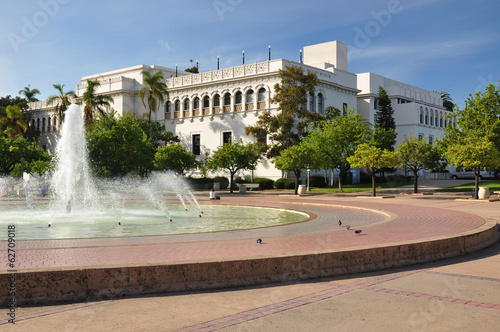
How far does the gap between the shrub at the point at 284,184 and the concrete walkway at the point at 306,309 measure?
3831cm

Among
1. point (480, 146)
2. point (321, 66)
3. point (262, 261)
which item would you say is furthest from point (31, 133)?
point (262, 261)

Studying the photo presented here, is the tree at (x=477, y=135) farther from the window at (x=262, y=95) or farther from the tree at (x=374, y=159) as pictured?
the window at (x=262, y=95)

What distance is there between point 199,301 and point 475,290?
13.1 feet

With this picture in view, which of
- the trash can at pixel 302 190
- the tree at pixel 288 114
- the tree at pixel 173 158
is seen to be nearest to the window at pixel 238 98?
the tree at pixel 288 114

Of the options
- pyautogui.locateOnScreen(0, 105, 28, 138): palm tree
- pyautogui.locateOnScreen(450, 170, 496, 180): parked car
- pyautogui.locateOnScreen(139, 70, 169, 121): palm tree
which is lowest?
pyautogui.locateOnScreen(450, 170, 496, 180): parked car

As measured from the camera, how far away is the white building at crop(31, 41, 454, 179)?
5272 cm

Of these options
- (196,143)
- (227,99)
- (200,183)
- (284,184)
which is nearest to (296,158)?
(284,184)

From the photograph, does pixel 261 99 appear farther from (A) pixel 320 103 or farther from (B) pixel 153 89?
(B) pixel 153 89

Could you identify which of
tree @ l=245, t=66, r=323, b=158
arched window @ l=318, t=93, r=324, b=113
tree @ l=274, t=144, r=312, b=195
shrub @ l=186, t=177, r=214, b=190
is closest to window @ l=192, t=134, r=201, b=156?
shrub @ l=186, t=177, r=214, b=190

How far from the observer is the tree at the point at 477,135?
30484 millimetres

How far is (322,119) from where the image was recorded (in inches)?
1868

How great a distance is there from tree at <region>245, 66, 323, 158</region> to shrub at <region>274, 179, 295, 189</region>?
8.71 ft

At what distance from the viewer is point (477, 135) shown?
34688 millimetres

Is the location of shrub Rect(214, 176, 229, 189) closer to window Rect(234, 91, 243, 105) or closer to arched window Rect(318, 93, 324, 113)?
window Rect(234, 91, 243, 105)
